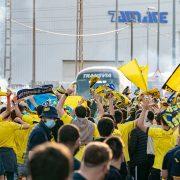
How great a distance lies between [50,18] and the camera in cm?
6850

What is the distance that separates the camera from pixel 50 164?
13.4 feet

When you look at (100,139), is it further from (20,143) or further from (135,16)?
(135,16)

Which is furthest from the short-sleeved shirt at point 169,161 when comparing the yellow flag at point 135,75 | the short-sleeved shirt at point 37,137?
the yellow flag at point 135,75

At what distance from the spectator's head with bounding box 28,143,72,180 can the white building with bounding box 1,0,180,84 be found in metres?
63.3

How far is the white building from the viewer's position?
68.1m

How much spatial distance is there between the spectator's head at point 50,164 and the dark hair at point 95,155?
1.03 m

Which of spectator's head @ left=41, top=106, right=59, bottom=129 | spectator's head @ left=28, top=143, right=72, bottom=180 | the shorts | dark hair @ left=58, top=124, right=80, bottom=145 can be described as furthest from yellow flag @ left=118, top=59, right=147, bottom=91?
spectator's head @ left=28, top=143, right=72, bottom=180

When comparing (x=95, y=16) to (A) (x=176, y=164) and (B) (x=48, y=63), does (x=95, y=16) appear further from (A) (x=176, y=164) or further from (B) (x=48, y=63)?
(A) (x=176, y=164)

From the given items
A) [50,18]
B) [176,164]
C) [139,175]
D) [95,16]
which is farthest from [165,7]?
[176,164]

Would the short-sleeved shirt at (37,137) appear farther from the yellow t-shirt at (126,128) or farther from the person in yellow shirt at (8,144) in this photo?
the yellow t-shirt at (126,128)

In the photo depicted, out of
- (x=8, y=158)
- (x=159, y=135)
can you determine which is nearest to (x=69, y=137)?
(x=159, y=135)

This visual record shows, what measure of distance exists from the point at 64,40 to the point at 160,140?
5931 cm

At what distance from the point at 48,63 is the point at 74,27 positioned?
4.00m

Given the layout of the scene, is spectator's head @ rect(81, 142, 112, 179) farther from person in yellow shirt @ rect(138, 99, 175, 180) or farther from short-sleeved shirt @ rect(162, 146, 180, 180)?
person in yellow shirt @ rect(138, 99, 175, 180)
